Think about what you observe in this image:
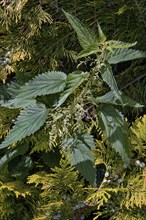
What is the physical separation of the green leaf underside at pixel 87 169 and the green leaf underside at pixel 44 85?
18cm

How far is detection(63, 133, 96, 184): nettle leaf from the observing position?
894mm

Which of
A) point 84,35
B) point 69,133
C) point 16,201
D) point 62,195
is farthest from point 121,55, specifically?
point 16,201

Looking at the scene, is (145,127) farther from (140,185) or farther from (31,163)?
(31,163)

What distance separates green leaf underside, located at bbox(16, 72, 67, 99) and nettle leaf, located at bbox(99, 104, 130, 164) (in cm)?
12

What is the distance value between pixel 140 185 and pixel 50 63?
422 millimetres

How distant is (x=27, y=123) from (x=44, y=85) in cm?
9

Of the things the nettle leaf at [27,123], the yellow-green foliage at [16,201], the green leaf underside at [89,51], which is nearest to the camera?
the green leaf underside at [89,51]

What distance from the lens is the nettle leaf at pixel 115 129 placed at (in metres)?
0.88

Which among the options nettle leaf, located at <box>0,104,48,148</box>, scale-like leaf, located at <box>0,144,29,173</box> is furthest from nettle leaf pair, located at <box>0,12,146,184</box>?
scale-like leaf, located at <box>0,144,29,173</box>

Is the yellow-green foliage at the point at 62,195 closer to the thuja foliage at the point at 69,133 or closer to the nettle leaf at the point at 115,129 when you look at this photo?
the thuja foliage at the point at 69,133

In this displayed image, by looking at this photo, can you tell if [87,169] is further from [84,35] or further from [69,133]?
[84,35]

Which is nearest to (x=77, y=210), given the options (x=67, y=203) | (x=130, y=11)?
(x=67, y=203)

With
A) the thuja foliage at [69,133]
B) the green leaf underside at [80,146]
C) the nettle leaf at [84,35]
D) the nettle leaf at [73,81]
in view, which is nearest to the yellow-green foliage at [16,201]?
the thuja foliage at [69,133]

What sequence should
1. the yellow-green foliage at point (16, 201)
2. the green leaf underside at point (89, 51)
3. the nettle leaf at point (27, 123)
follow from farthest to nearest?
the yellow-green foliage at point (16, 201) < the nettle leaf at point (27, 123) < the green leaf underside at point (89, 51)
